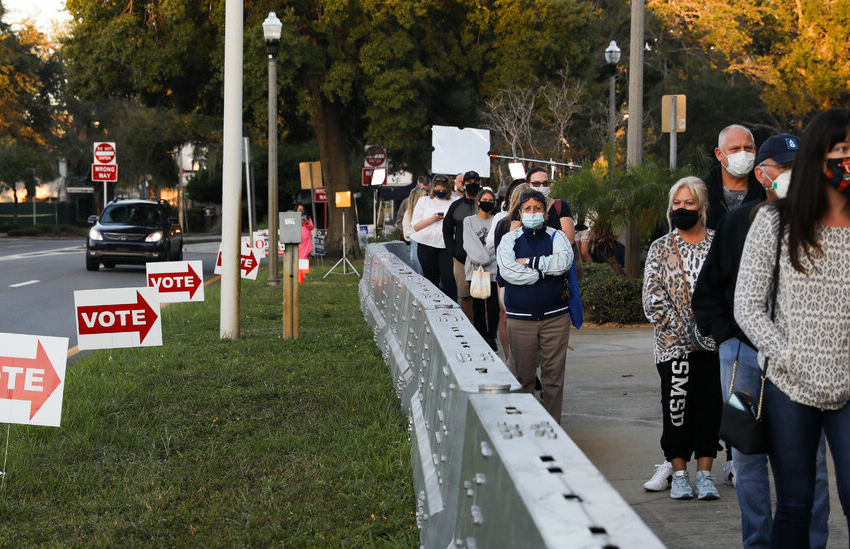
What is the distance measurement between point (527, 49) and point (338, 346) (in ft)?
63.8

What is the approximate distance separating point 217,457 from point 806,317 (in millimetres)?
3998

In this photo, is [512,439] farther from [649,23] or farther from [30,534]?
[649,23]

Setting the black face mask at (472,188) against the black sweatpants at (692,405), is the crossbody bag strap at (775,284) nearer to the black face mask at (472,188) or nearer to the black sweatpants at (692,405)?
the black sweatpants at (692,405)

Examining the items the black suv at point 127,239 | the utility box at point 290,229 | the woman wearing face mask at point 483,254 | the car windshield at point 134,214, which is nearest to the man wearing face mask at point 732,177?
the woman wearing face mask at point 483,254

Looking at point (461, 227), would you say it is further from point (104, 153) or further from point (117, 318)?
point (104, 153)

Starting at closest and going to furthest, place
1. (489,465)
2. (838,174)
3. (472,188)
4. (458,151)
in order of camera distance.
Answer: (489,465) → (838,174) → (472,188) → (458,151)

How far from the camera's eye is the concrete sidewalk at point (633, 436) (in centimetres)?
558

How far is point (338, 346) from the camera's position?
38.5ft

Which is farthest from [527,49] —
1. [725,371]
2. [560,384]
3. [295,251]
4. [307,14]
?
[725,371]

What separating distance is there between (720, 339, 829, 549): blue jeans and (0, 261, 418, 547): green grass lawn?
1.51 meters

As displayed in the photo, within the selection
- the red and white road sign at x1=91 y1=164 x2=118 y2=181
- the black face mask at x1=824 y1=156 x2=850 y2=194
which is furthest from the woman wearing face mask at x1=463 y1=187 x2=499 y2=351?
the red and white road sign at x1=91 y1=164 x2=118 y2=181

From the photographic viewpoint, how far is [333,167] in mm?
31812

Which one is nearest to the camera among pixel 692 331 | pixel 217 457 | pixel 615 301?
pixel 692 331

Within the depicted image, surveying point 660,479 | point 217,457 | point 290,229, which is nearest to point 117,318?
point 217,457
